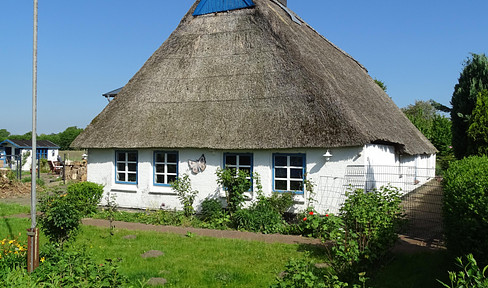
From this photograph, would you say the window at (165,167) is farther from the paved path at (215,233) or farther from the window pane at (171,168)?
the paved path at (215,233)

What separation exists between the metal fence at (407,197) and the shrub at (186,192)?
3812 millimetres

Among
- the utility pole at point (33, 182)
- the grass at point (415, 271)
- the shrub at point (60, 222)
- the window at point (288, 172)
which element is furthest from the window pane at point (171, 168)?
the grass at point (415, 271)

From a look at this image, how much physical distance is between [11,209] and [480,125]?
15725 mm

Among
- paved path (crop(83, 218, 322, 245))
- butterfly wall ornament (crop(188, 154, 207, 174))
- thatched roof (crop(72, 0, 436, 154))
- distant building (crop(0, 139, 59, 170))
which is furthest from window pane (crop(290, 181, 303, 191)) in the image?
distant building (crop(0, 139, 59, 170))

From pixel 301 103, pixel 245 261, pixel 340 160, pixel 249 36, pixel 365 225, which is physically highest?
pixel 249 36

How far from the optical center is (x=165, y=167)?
44.2 feet

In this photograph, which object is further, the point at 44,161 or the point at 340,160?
the point at 44,161

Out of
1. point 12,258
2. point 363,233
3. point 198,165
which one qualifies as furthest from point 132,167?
point 363,233

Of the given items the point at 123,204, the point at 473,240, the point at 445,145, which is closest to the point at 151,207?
the point at 123,204

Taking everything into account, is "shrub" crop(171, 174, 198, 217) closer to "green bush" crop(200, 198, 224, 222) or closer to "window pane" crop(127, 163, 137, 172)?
"green bush" crop(200, 198, 224, 222)

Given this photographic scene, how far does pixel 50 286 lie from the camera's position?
16.4 ft

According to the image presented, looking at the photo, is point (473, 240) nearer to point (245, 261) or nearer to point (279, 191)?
point (245, 261)

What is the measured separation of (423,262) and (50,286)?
19.7ft

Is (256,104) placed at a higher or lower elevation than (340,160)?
higher
